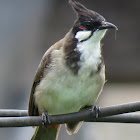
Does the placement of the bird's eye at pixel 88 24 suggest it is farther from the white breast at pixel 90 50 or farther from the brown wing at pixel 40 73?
the brown wing at pixel 40 73

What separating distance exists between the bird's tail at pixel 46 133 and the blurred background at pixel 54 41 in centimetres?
281

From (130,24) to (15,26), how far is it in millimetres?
1837

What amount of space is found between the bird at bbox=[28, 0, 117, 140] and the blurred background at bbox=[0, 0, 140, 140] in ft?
9.84

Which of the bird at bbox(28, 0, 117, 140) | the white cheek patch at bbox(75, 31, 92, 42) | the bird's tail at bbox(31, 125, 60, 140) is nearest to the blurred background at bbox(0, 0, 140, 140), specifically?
the bird's tail at bbox(31, 125, 60, 140)

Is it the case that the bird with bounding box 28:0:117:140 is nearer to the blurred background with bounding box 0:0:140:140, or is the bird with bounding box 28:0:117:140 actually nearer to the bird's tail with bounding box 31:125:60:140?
the bird's tail with bounding box 31:125:60:140

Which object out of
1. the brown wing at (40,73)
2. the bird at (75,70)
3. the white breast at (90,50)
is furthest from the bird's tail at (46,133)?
the white breast at (90,50)

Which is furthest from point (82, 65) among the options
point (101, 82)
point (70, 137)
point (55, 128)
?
point (70, 137)

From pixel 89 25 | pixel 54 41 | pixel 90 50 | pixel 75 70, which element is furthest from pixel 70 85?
pixel 54 41

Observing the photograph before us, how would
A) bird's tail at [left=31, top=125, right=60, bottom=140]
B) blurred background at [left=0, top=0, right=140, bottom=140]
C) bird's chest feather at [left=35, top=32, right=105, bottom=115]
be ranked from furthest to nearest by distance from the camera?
1. blurred background at [left=0, top=0, right=140, bottom=140]
2. bird's tail at [left=31, top=125, right=60, bottom=140]
3. bird's chest feather at [left=35, top=32, right=105, bottom=115]

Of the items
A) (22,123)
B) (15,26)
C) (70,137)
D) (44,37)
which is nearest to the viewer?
Result: (22,123)

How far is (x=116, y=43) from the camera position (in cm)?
704

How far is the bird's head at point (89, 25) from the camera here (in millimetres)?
3357

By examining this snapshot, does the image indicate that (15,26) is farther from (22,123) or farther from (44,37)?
(22,123)

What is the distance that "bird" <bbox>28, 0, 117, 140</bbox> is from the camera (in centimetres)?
336
